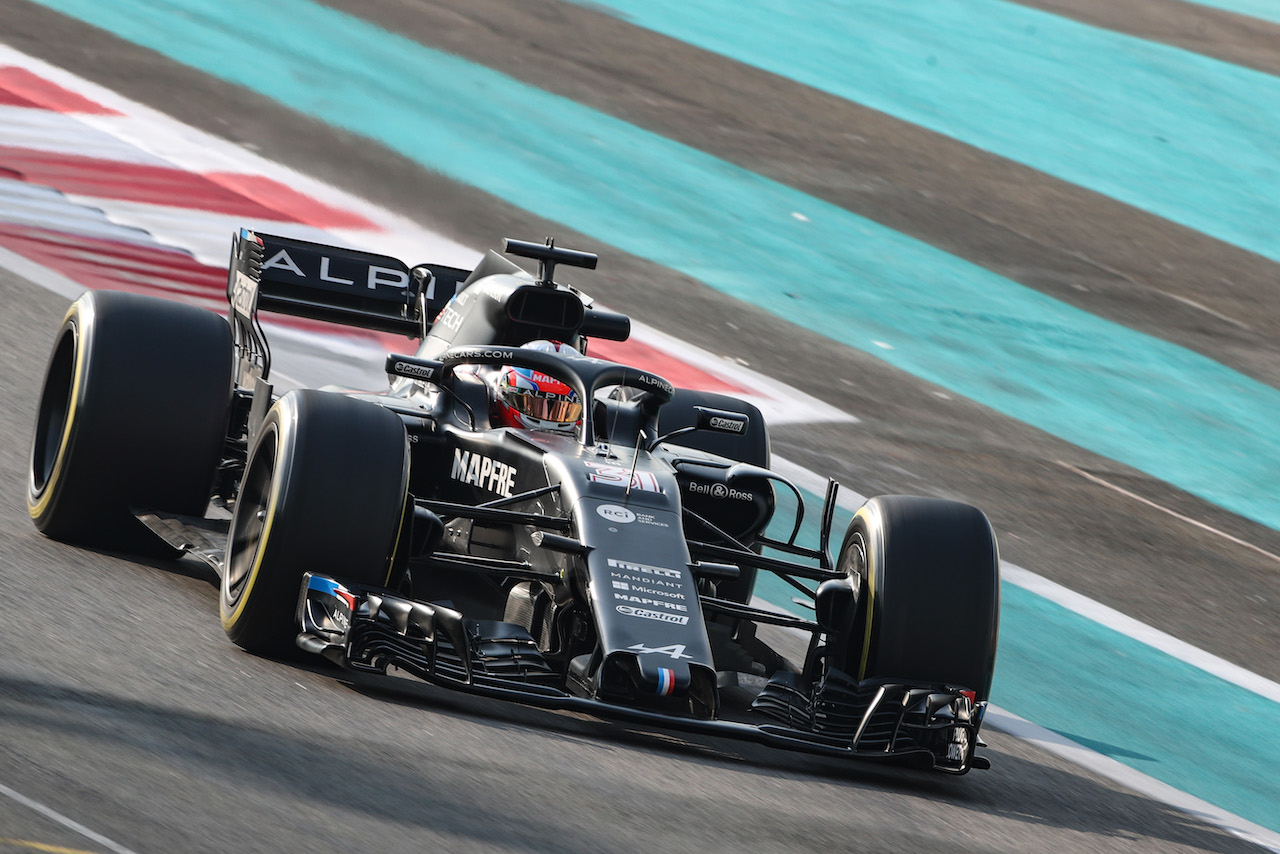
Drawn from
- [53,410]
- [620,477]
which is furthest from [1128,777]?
[53,410]

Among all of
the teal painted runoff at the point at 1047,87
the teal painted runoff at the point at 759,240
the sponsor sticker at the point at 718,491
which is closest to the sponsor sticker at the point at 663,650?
the sponsor sticker at the point at 718,491

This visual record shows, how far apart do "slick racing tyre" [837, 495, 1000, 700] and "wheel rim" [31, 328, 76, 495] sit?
4060 mm

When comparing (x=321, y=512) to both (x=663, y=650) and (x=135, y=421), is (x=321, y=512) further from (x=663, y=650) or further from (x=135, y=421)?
(x=135, y=421)

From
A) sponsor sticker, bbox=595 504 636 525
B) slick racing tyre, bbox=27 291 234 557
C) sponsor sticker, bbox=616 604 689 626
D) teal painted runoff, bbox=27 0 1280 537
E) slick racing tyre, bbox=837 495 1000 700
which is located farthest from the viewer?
teal painted runoff, bbox=27 0 1280 537

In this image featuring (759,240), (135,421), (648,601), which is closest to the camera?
(648,601)

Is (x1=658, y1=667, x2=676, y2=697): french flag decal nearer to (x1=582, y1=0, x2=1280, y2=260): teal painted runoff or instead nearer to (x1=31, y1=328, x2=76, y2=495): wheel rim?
(x1=31, y1=328, x2=76, y2=495): wheel rim

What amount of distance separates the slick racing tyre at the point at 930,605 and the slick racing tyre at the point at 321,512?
2099 mm

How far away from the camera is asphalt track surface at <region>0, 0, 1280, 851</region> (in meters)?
5.83

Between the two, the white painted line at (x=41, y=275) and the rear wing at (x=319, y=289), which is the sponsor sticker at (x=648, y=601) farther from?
the white painted line at (x=41, y=275)

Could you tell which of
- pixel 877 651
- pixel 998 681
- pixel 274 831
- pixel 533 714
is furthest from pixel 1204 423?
pixel 274 831

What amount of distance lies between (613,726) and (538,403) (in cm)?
164

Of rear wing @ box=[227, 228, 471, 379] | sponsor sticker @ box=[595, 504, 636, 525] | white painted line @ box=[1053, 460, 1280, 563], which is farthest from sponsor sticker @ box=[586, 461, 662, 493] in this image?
white painted line @ box=[1053, 460, 1280, 563]

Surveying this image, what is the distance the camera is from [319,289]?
10.1 meters

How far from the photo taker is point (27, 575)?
788 centimetres
